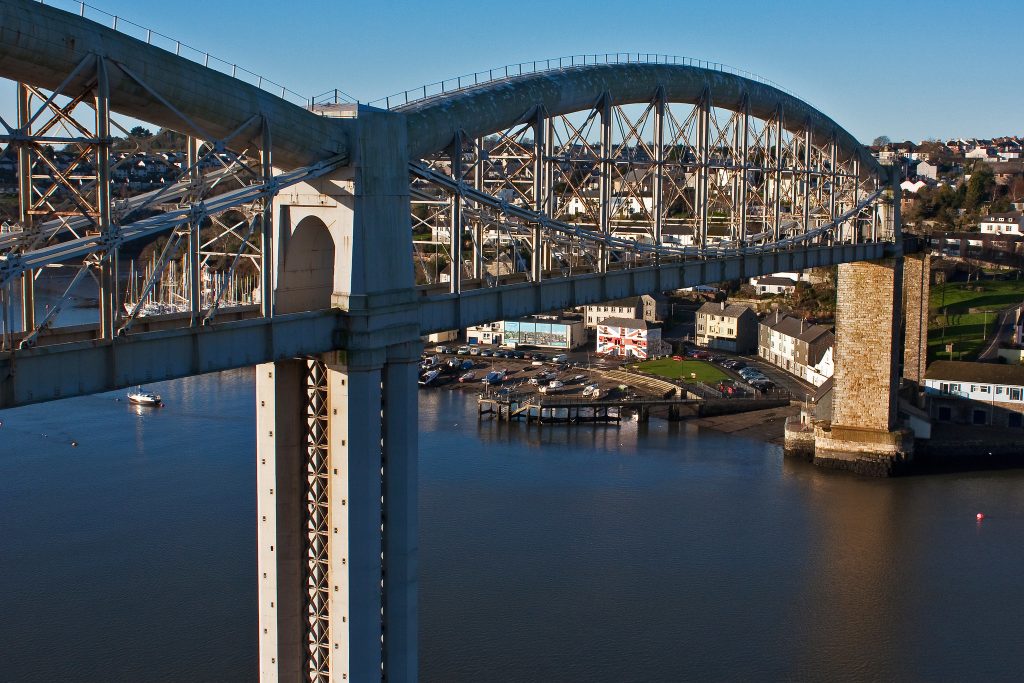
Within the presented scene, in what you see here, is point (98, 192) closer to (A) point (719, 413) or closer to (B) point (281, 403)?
(B) point (281, 403)

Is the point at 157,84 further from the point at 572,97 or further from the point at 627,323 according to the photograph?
the point at 627,323

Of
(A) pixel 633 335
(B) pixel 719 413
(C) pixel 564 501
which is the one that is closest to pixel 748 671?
(C) pixel 564 501

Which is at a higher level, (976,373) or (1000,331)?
(1000,331)

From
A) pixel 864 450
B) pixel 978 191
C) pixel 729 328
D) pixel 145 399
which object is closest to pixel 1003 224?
pixel 978 191

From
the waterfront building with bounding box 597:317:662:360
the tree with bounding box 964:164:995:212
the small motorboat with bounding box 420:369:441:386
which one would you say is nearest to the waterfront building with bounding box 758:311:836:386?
the waterfront building with bounding box 597:317:662:360

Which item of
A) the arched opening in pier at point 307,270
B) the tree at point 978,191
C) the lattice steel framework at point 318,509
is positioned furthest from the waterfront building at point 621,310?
the lattice steel framework at point 318,509

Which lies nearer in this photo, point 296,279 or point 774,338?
point 296,279
